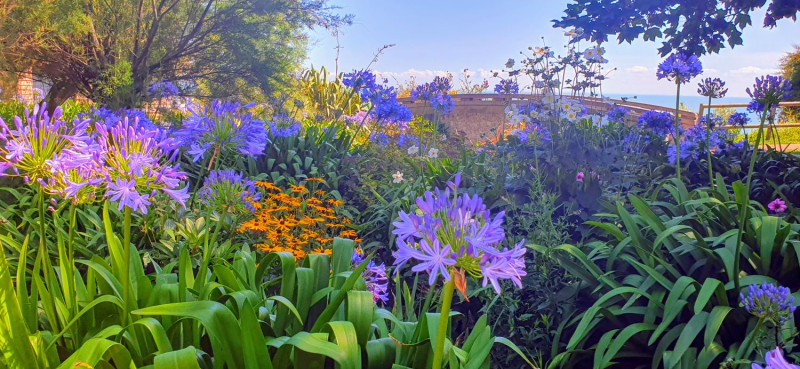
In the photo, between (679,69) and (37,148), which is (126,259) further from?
(679,69)

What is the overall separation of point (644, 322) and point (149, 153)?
1.71 metres

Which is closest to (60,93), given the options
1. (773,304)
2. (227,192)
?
(227,192)

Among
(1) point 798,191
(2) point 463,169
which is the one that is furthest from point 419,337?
(1) point 798,191

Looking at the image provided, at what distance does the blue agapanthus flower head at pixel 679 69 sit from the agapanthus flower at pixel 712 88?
0.07 meters

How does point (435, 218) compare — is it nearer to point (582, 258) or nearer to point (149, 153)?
point (149, 153)

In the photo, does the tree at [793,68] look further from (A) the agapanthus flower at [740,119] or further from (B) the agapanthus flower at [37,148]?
(B) the agapanthus flower at [37,148]

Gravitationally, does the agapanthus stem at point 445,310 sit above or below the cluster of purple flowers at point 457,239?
below

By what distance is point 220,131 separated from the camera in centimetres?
162

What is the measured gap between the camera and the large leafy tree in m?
8.29

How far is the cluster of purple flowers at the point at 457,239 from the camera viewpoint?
893 mm

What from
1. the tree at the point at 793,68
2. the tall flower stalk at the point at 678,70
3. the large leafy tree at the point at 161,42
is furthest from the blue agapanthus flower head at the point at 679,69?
the tree at the point at 793,68

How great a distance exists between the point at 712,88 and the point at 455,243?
8.31ft

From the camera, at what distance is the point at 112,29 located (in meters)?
8.97

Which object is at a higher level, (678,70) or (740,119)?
(678,70)
